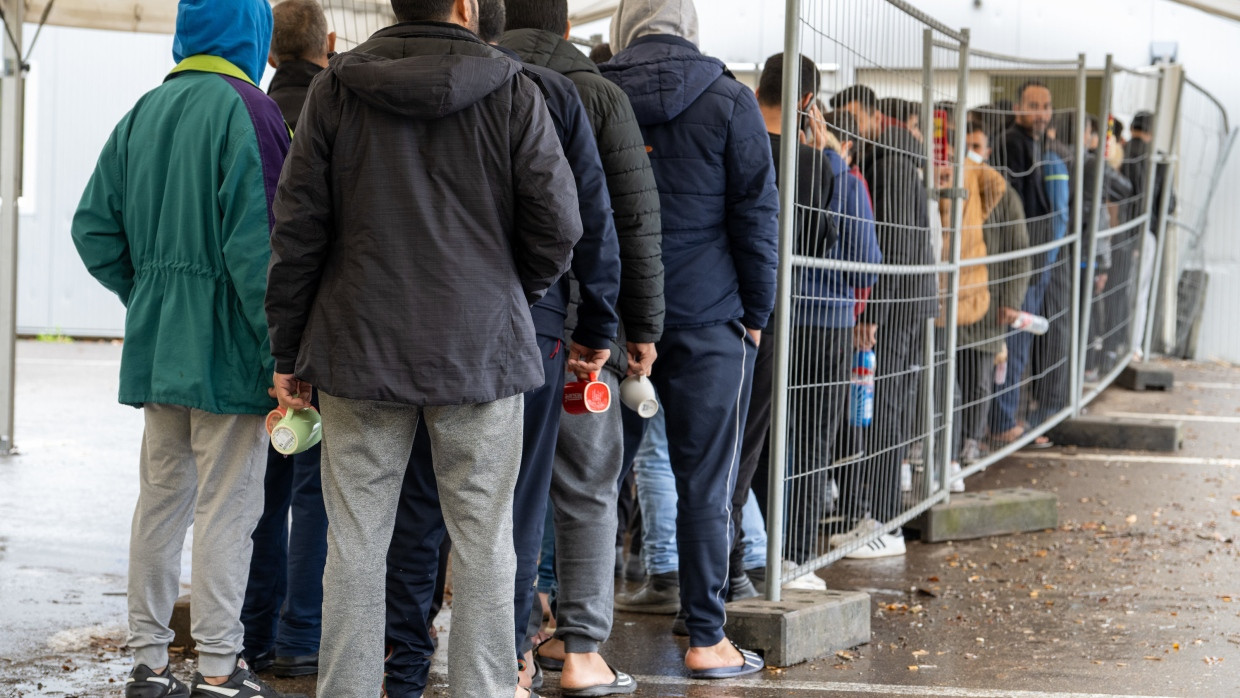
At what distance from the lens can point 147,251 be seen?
330 centimetres

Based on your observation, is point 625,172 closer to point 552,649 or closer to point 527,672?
point 527,672

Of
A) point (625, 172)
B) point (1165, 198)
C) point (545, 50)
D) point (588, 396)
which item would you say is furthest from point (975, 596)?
point (1165, 198)

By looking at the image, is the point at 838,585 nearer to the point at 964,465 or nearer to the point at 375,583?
the point at 964,465

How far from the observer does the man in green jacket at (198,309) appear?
10.5ft

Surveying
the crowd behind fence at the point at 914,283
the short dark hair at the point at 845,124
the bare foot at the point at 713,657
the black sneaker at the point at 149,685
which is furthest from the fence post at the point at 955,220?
the black sneaker at the point at 149,685

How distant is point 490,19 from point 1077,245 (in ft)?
18.0

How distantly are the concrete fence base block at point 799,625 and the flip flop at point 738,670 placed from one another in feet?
0.22

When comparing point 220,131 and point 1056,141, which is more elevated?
point 1056,141

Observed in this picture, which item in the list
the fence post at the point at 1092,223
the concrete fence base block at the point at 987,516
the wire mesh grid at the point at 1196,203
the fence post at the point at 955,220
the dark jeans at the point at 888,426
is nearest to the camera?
the dark jeans at the point at 888,426

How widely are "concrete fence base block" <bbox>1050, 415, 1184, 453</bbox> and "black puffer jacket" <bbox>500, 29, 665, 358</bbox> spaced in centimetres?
579

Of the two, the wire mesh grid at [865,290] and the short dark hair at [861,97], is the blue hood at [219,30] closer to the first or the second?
the wire mesh grid at [865,290]

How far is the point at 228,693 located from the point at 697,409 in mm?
1462

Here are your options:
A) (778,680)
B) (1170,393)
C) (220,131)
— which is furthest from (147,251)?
(1170,393)

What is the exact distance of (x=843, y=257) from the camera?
454 cm
